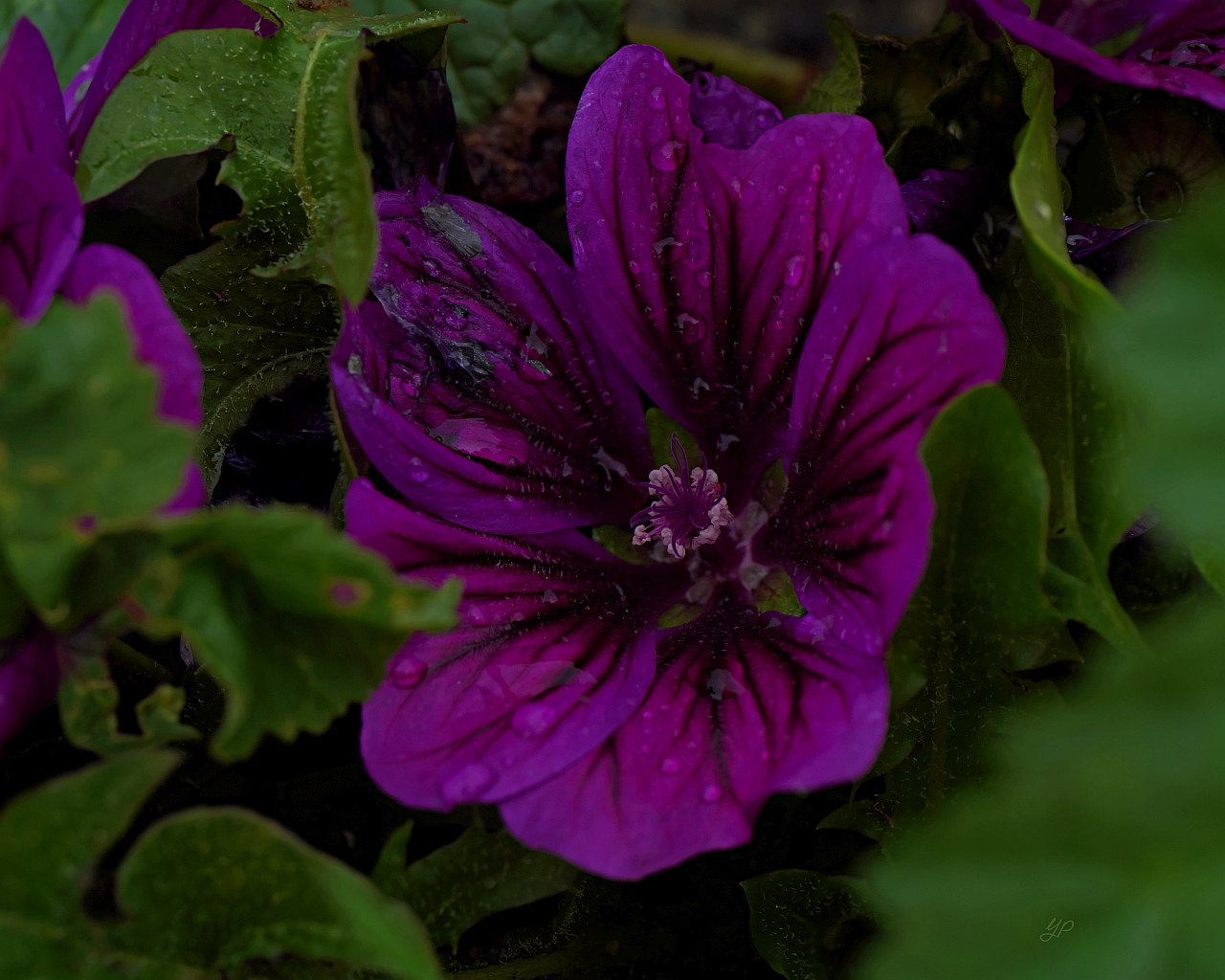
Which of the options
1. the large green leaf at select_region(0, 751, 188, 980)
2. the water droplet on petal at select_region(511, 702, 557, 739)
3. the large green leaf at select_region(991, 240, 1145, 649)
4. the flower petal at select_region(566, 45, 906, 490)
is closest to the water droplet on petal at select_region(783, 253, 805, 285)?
the flower petal at select_region(566, 45, 906, 490)

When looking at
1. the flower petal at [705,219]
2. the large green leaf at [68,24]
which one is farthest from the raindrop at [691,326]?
the large green leaf at [68,24]

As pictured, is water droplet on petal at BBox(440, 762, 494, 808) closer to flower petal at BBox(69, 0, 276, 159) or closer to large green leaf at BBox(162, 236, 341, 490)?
large green leaf at BBox(162, 236, 341, 490)

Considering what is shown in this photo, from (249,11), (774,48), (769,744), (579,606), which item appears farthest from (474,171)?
(774,48)

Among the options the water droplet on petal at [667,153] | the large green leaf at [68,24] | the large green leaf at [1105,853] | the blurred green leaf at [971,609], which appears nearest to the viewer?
the large green leaf at [1105,853]

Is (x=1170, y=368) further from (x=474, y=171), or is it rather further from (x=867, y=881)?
(x=474, y=171)

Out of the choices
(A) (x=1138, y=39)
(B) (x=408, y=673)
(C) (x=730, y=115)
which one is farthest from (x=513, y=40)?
(B) (x=408, y=673)

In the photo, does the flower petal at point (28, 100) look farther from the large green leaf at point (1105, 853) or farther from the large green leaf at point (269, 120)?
the large green leaf at point (1105, 853)
